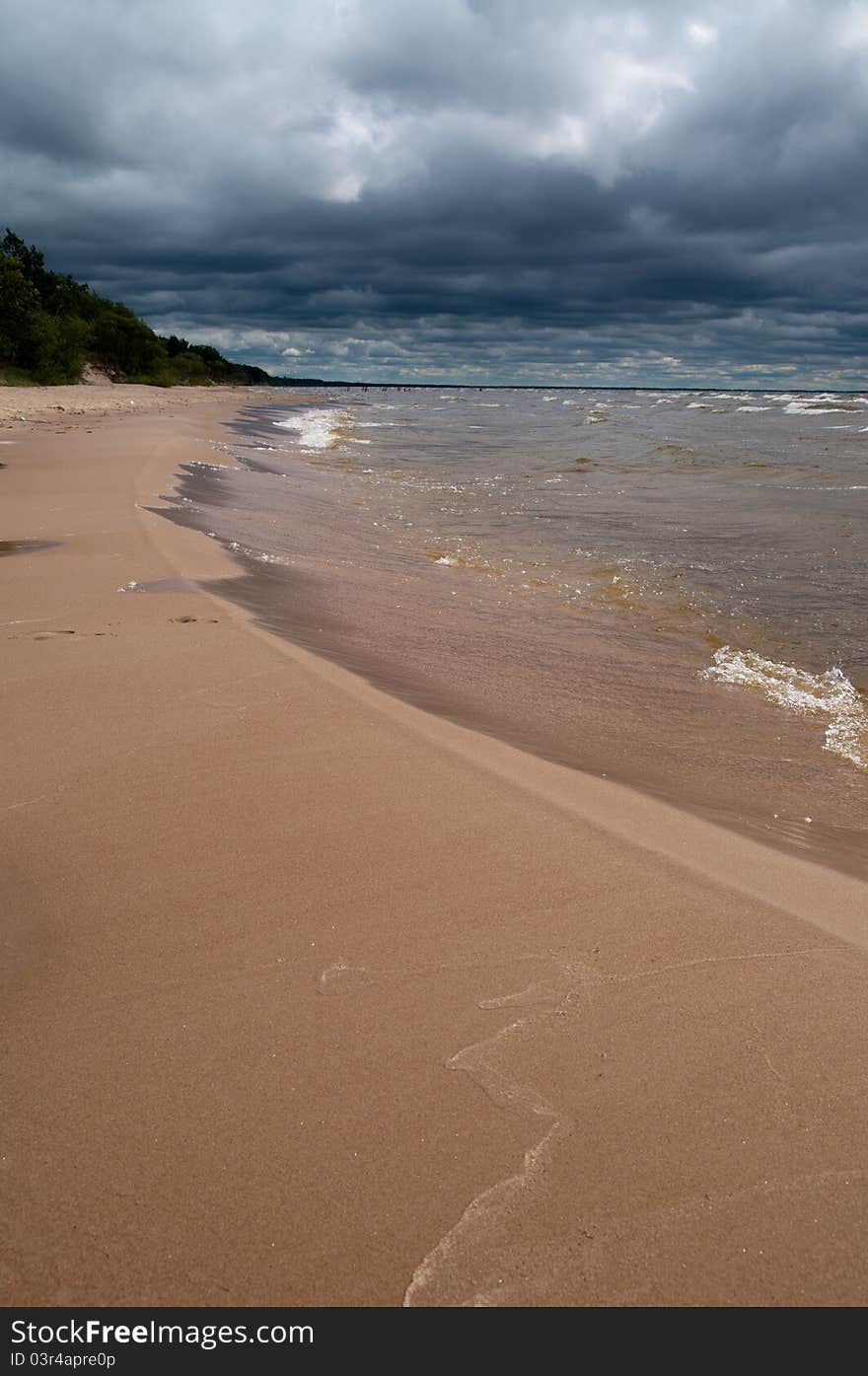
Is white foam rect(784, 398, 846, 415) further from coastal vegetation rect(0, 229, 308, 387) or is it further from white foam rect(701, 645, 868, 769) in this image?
white foam rect(701, 645, 868, 769)

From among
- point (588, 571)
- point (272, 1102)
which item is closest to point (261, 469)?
point (588, 571)

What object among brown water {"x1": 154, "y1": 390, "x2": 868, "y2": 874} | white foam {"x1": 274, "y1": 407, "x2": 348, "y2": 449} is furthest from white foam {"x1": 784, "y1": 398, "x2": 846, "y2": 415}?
brown water {"x1": 154, "y1": 390, "x2": 868, "y2": 874}

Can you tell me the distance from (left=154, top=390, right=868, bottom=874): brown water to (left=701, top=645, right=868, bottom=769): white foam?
23 millimetres

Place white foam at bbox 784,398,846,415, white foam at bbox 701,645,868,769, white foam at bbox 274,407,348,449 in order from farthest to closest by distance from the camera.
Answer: white foam at bbox 784,398,846,415 < white foam at bbox 274,407,348,449 < white foam at bbox 701,645,868,769

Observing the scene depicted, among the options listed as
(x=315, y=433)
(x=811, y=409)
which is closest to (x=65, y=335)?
(x=315, y=433)

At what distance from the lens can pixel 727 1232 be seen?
1.52 meters

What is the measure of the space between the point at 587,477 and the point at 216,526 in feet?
39.6

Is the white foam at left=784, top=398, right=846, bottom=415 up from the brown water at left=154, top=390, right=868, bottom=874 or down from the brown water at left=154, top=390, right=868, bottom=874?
up

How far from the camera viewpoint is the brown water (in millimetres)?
4160

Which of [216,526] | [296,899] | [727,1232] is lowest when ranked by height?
[727,1232]

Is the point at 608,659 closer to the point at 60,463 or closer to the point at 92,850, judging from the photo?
the point at 92,850

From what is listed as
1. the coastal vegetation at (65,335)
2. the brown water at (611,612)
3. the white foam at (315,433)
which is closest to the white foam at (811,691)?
the brown water at (611,612)

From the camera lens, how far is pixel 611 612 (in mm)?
7406

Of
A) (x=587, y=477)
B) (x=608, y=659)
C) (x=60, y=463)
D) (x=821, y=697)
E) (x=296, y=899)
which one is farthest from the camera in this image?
(x=587, y=477)
